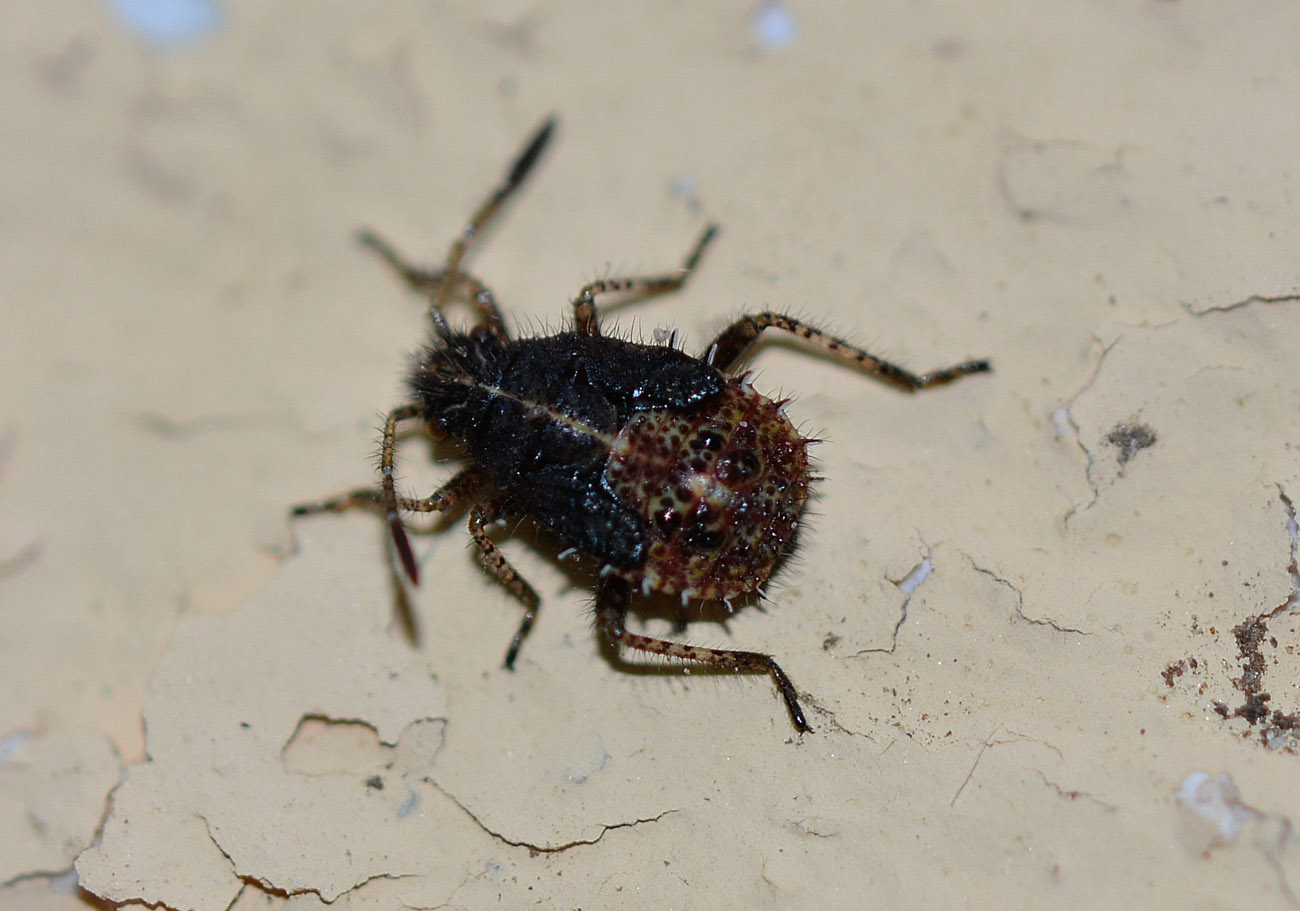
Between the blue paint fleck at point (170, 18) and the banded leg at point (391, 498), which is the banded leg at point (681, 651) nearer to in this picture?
the banded leg at point (391, 498)

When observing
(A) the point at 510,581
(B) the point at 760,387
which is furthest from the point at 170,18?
(B) the point at 760,387

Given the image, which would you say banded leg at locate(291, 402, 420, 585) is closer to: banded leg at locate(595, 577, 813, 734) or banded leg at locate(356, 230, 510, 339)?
banded leg at locate(356, 230, 510, 339)

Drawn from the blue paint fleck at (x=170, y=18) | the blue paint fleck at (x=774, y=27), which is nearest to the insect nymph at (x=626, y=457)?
the blue paint fleck at (x=774, y=27)

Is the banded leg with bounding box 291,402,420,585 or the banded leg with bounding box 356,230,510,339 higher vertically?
the banded leg with bounding box 356,230,510,339

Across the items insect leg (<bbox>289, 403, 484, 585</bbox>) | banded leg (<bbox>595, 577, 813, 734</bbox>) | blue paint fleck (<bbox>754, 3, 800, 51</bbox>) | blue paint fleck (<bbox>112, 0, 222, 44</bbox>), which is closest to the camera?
banded leg (<bbox>595, 577, 813, 734</bbox>)

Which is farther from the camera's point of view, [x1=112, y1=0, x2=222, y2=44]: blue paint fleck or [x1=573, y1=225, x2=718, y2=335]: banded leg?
[x1=112, y1=0, x2=222, y2=44]: blue paint fleck

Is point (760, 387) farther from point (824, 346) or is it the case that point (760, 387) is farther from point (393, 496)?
point (393, 496)

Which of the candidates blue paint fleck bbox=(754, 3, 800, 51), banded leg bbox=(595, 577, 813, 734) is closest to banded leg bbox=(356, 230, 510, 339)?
banded leg bbox=(595, 577, 813, 734)
